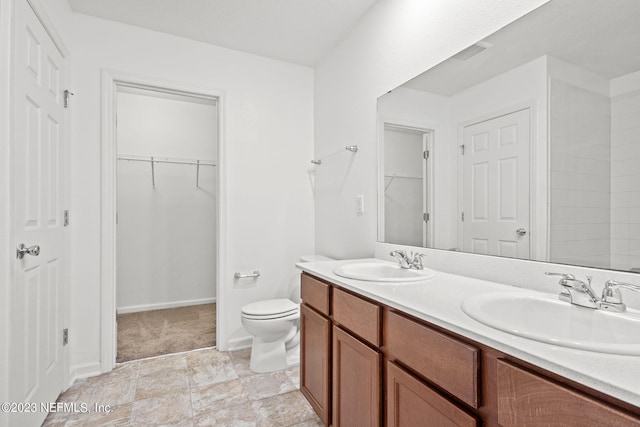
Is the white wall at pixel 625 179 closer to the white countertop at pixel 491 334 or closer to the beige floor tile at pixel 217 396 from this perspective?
the white countertop at pixel 491 334

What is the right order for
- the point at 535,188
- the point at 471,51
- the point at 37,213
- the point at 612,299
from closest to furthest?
the point at 612,299 < the point at 535,188 < the point at 471,51 < the point at 37,213

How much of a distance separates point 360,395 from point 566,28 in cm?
153

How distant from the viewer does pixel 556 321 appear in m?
0.95

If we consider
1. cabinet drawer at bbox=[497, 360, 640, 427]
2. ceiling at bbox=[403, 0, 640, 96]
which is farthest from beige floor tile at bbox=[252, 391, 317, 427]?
ceiling at bbox=[403, 0, 640, 96]

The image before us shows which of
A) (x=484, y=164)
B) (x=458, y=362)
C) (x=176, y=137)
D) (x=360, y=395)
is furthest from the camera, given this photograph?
(x=176, y=137)

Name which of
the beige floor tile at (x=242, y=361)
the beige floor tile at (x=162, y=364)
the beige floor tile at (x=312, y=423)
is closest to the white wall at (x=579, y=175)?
the beige floor tile at (x=312, y=423)

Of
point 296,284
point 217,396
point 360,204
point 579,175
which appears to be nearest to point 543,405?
point 579,175

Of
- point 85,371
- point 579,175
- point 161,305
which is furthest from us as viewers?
point 161,305

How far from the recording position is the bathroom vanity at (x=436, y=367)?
22.4 inches

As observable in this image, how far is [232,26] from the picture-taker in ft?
7.68

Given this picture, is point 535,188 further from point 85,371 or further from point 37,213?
point 85,371

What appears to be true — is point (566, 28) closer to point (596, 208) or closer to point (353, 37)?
point (596, 208)

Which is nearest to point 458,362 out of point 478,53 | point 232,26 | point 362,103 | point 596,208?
point 596,208

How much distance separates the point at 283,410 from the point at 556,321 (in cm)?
145
